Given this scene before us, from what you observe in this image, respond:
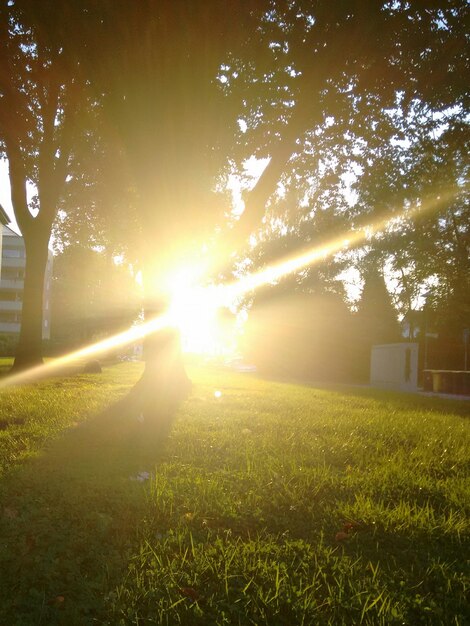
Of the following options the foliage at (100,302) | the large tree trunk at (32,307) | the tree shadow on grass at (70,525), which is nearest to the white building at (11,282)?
the foliage at (100,302)

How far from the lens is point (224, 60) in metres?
10.5

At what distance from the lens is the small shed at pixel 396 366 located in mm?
26312

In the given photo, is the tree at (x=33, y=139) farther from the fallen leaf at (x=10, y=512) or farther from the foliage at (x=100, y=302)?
the foliage at (x=100, y=302)

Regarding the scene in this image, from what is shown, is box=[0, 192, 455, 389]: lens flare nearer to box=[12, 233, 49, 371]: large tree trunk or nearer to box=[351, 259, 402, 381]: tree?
box=[12, 233, 49, 371]: large tree trunk

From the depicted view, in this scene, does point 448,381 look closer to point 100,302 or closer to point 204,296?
point 204,296

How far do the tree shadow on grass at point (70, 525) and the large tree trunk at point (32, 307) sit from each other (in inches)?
524

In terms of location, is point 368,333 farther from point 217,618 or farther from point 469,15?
point 217,618

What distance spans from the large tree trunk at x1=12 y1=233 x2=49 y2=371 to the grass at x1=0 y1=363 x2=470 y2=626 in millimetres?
12586

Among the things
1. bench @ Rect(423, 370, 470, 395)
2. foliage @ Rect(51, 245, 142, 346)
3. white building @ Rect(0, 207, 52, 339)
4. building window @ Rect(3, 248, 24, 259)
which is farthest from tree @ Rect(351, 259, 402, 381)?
building window @ Rect(3, 248, 24, 259)

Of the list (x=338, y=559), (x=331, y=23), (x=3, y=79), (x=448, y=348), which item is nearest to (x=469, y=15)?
(x=331, y=23)

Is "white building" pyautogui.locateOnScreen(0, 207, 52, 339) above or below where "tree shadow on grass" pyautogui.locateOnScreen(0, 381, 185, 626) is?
above

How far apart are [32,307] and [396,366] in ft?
61.7

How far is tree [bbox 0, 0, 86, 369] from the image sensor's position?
559 inches

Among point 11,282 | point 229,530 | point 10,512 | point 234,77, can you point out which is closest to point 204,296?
point 234,77
